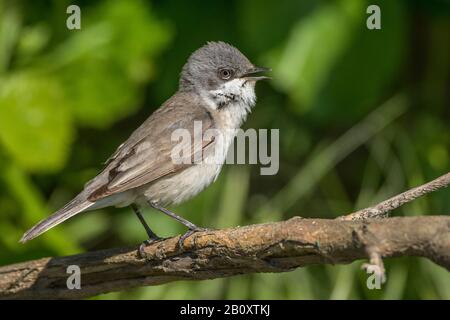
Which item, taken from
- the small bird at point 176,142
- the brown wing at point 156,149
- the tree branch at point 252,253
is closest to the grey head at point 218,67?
the small bird at point 176,142

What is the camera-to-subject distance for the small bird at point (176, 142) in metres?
4.48

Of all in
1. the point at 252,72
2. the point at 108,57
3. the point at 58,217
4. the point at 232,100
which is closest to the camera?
the point at 58,217

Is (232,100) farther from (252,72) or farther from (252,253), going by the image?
(252,253)

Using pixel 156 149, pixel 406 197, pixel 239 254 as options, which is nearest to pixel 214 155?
pixel 156 149

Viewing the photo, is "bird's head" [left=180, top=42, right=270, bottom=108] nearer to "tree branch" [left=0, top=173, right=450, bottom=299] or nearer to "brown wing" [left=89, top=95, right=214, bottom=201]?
"brown wing" [left=89, top=95, right=214, bottom=201]

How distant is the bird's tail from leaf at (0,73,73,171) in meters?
1.23

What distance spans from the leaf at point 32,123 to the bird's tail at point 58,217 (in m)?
1.23

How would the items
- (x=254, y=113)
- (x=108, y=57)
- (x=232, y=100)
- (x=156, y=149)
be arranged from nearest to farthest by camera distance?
1. (x=156, y=149)
2. (x=232, y=100)
3. (x=108, y=57)
4. (x=254, y=113)

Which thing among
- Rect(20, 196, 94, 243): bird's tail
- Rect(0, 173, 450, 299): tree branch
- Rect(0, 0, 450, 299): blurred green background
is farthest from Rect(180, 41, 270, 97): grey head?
Rect(0, 173, 450, 299): tree branch

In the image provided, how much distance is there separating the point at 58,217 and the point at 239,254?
116 centimetres

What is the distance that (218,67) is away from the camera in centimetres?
515

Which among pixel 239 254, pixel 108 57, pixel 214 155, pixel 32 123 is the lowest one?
pixel 239 254
